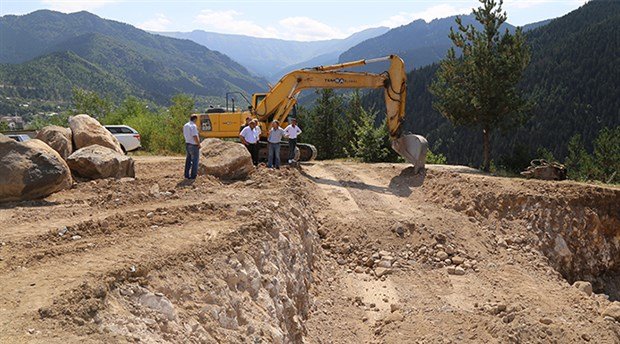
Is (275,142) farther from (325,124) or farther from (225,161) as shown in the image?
(325,124)

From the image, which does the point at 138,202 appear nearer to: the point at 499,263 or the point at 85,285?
the point at 85,285

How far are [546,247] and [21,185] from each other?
13.0m

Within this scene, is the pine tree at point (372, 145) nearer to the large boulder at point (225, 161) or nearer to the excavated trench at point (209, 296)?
the large boulder at point (225, 161)

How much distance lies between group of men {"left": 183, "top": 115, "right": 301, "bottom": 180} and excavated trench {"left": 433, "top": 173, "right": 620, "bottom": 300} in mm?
5289

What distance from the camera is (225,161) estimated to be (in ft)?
44.0

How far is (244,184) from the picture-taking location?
12.5m

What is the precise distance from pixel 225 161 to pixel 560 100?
96.7m

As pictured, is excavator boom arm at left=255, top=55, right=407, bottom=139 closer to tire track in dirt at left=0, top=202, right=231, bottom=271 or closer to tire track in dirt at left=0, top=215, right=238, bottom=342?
tire track in dirt at left=0, top=202, right=231, bottom=271

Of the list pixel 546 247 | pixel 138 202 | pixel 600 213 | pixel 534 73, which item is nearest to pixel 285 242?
pixel 138 202

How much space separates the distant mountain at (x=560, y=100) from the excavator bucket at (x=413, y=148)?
6625 cm

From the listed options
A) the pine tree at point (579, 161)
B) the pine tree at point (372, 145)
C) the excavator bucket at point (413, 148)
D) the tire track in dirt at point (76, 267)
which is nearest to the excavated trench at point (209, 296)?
the tire track in dirt at point (76, 267)

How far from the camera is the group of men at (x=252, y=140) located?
40.7 ft

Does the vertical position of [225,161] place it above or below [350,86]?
below

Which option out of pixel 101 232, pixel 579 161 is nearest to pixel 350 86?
pixel 101 232
